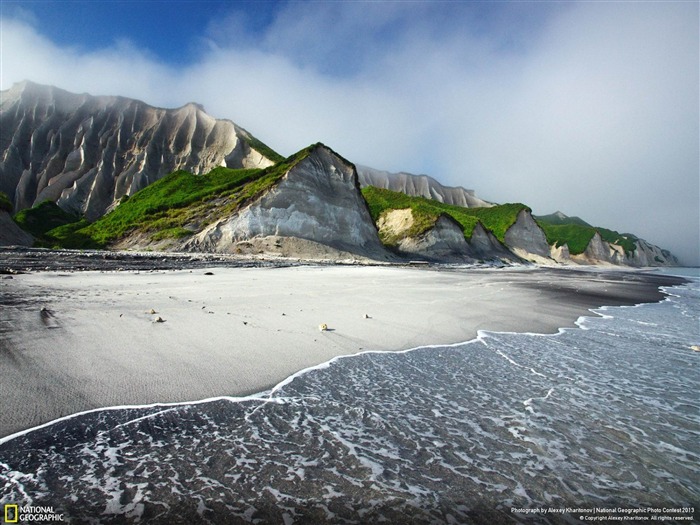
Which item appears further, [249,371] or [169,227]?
[169,227]

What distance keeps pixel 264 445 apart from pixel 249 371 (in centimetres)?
132

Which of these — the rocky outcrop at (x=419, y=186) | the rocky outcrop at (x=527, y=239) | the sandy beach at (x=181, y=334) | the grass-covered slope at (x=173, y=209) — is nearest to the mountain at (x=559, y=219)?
the rocky outcrop at (x=419, y=186)

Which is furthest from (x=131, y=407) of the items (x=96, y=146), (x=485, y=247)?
(x=96, y=146)

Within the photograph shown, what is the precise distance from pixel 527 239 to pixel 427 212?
107 feet

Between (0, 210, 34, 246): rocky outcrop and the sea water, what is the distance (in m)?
28.6

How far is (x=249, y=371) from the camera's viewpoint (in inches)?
134

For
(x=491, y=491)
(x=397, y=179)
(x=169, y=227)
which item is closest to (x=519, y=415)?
(x=491, y=491)

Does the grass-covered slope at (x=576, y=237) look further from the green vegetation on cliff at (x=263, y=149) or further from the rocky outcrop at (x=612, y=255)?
the green vegetation on cliff at (x=263, y=149)

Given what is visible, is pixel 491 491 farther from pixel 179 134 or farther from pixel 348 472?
pixel 179 134

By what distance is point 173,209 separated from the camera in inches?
1294

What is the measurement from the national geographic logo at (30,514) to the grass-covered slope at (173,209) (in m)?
29.9

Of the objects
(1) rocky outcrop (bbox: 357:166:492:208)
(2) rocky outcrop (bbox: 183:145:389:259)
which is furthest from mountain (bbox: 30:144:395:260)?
(1) rocky outcrop (bbox: 357:166:492:208)

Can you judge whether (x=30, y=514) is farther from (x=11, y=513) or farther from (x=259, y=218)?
(x=259, y=218)

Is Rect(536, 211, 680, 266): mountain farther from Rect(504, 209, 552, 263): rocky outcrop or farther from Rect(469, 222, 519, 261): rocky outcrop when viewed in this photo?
Rect(469, 222, 519, 261): rocky outcrop
